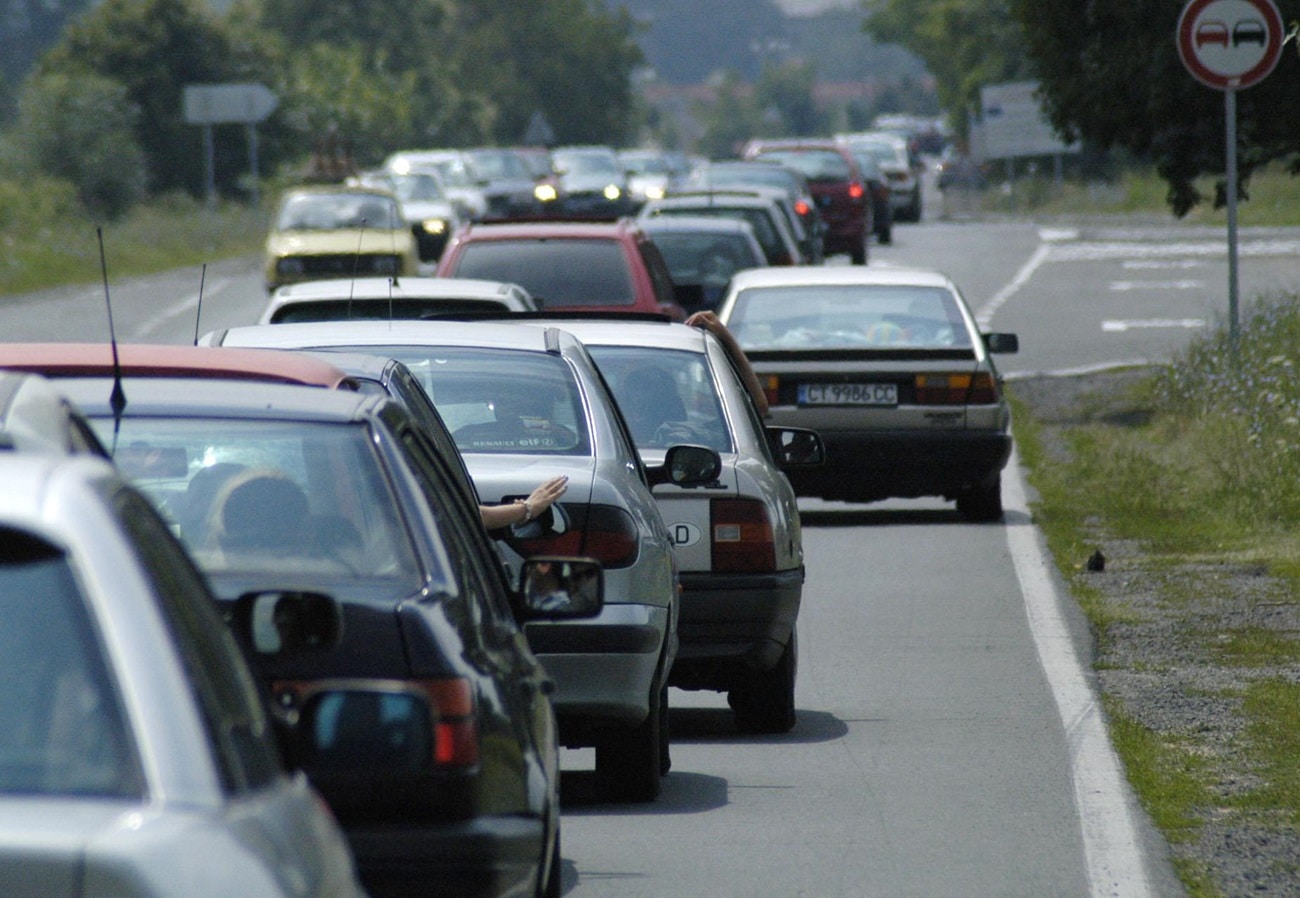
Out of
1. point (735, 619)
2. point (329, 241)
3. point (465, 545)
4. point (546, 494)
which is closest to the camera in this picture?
point (465, 545)

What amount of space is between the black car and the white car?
296 inches

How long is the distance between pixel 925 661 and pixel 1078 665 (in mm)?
621

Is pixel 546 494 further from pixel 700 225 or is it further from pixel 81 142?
pixel 81 142

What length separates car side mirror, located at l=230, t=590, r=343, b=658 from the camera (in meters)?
3.91

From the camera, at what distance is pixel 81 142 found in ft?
210

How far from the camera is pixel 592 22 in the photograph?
350ft

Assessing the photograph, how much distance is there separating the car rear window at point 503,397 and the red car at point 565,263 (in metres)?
8.89

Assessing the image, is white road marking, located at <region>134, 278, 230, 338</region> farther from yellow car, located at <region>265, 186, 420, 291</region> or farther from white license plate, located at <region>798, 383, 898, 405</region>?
white license plate, located at <region>798, 383, 898, 405</region>

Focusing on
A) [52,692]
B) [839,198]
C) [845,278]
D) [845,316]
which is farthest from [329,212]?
[52,692]

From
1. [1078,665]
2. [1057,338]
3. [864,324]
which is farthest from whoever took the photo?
[1057,338]

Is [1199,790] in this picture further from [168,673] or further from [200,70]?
[200,70]

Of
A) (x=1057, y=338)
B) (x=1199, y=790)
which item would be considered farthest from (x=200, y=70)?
(x=1199, y=790)

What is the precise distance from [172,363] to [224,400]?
44 centimetres

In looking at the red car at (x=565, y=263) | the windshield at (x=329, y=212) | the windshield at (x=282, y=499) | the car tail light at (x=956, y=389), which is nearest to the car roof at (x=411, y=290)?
the car tail light at (x=956, y=389)
